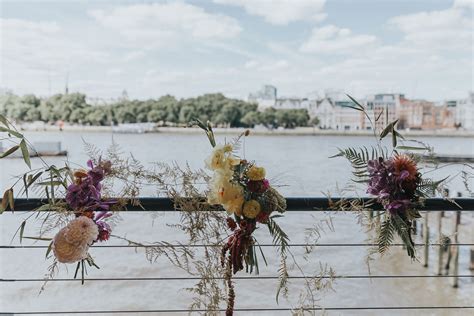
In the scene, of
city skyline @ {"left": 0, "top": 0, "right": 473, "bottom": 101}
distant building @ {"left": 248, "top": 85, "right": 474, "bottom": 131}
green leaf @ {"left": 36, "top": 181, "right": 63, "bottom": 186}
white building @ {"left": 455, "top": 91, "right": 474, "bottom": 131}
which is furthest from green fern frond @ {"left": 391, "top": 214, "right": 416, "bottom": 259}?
city skyline @ {"left": 0, "top": 0, "right": 473, "bottom": 101}

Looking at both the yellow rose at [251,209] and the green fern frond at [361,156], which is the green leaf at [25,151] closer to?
the yellow rose at [251,209]

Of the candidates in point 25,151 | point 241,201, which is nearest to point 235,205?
point 241,201

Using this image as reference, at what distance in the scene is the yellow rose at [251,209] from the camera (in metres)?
1.33

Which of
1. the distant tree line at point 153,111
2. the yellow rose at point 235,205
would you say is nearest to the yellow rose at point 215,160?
the yellow rose at point 235,205

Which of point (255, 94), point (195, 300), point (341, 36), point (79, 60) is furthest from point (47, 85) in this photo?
point (195, 300)

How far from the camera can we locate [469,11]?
3616 cm

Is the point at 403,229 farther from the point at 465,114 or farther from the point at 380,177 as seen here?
the point at 465,114

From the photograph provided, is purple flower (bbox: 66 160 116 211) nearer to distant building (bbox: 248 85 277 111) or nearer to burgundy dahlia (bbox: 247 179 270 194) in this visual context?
burgundy dahlia (bbox: 247 179 270 194)

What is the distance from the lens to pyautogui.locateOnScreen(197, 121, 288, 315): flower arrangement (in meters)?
1.32

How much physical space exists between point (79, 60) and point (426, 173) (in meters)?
46.0

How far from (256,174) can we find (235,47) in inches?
1681

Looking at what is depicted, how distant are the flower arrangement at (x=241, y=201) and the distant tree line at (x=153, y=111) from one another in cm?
2567

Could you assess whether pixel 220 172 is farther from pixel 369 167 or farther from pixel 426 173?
pixel 426 173

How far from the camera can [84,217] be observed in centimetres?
136
